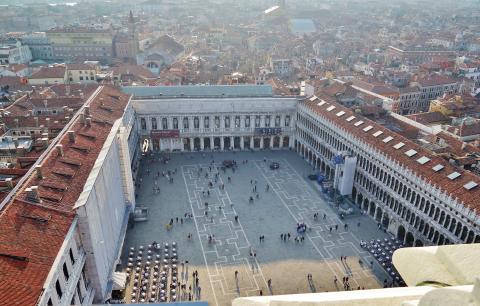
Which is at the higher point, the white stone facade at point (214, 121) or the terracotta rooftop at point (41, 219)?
the terracotta rooftop at point (41, 219)

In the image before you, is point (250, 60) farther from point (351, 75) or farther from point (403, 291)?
point (403, 291)

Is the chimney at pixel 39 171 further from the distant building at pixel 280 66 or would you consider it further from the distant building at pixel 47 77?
the distant building at pixel 280 66

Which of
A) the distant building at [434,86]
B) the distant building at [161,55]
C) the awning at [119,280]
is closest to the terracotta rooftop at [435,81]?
the distant building at [434,86]

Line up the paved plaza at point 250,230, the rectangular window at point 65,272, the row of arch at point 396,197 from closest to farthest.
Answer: the rectangular window at point 65,272
the row of arch at point 396,197
the paved plaza at point 250,230

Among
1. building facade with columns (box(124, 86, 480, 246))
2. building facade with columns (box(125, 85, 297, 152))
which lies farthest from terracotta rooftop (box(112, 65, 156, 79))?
building facade with columns (box(125, 85, 297, 152))

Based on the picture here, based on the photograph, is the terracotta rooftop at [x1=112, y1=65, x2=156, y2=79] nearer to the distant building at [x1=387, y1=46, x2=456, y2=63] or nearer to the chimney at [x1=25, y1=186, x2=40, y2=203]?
the chimney at [x1=25, y1=186, x2=40, y2=203]

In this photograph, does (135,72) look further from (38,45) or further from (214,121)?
(38,45)

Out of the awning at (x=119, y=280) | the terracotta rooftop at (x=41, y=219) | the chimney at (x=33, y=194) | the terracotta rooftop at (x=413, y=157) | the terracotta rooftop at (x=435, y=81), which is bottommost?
the awning at (x=119, y=280)
